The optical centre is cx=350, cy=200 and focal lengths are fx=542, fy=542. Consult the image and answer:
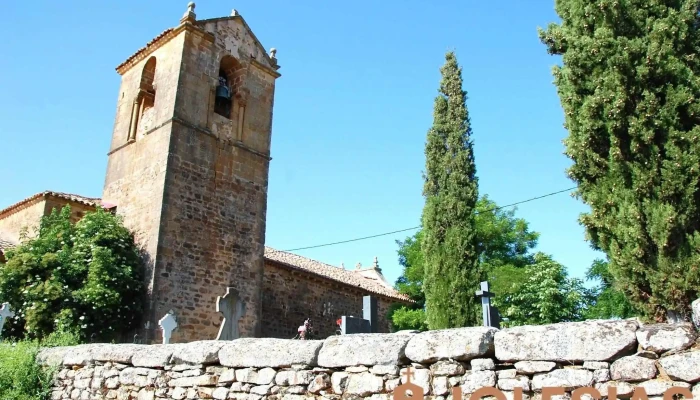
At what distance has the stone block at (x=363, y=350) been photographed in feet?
13.5

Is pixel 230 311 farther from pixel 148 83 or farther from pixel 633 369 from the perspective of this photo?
pixel 148 83

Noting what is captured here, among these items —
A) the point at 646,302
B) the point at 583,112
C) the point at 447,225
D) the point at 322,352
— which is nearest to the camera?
the point at 322,352

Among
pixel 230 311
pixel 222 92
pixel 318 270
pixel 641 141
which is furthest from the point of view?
pixel 318 270

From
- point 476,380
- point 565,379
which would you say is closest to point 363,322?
point 476,380

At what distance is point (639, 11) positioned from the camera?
8.13 m

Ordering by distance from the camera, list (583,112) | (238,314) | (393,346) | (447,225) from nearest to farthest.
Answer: (393,346) → (583,112) → (238,314) → (447,225)

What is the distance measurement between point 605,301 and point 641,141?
14.1 m

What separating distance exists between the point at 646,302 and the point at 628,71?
128 inches

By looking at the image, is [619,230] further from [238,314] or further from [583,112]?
[238,314]

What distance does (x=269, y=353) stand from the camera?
15.8 ft

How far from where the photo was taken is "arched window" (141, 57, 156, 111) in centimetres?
1659

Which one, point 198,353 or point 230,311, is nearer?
point 198,353

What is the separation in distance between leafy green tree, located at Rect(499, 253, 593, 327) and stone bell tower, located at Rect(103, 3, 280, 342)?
1092cm

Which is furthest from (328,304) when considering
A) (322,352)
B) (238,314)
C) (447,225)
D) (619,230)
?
(322,352)
